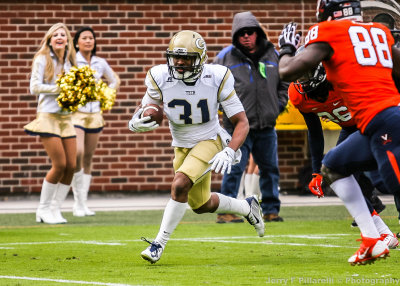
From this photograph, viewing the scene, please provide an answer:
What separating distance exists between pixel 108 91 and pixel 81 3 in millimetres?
3331

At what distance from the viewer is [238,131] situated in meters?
7.26

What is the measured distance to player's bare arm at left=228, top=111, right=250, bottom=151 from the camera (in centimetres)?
719

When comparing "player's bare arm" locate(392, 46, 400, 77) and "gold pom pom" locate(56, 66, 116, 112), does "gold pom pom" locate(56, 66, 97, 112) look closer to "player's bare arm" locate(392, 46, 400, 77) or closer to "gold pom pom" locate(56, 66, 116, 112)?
"gold pom pom" locate(56, 66, 116, 112)

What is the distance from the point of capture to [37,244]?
8.41 m

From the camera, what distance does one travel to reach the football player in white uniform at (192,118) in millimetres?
6996

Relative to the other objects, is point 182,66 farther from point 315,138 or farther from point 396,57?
point 396,57

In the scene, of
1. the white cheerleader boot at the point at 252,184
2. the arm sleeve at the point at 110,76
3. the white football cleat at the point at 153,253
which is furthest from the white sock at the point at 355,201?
the arm sleeve at the point at 110,76

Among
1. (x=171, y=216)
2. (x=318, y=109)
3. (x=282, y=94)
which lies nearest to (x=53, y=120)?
(x=282, y=94)

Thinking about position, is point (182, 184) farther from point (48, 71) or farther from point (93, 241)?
point (48, 71)

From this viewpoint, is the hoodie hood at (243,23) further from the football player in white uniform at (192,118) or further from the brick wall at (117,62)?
the brick wall at (117,62)

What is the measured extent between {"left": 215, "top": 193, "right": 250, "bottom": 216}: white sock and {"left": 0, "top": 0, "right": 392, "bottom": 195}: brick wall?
6634 millimetres

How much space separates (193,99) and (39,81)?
375cm

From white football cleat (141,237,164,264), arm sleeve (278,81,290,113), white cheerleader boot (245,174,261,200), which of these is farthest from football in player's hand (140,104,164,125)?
white cheerleader boot (245,174,261,200)

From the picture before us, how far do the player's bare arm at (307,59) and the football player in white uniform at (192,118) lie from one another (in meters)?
1.38
